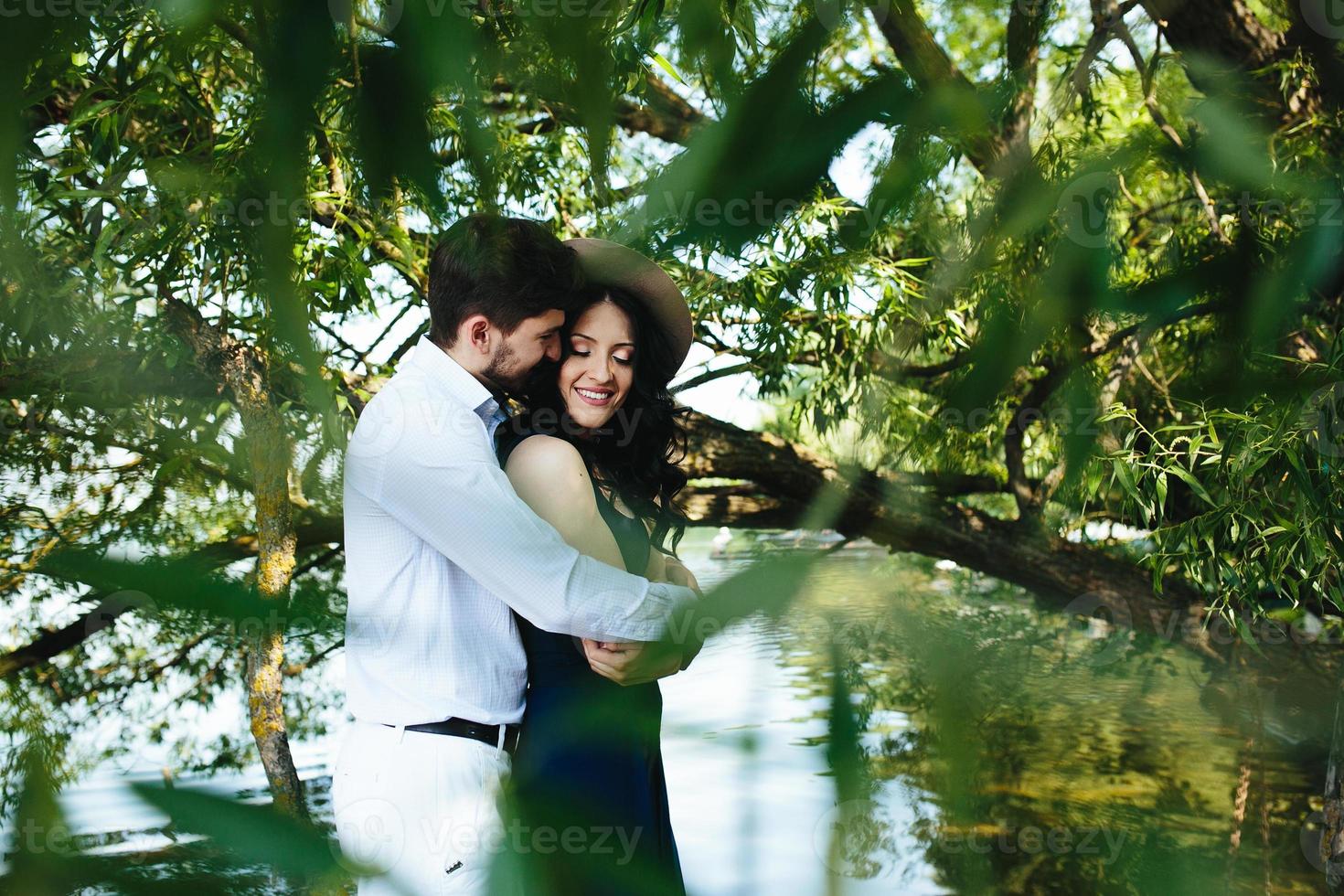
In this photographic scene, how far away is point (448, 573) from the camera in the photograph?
73 cm

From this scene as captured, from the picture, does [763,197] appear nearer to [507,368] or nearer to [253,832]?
[253,832]

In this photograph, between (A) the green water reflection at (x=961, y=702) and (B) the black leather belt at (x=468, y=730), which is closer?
(A) the green water reflection at (x=961, y=702)

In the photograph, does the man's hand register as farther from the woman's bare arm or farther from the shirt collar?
the shirt collar

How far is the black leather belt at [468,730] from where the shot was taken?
0.89 meters

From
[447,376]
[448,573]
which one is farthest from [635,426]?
[448,573]

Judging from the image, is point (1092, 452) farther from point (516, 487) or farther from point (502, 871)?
point (516, 487)

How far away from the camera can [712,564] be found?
202 mm

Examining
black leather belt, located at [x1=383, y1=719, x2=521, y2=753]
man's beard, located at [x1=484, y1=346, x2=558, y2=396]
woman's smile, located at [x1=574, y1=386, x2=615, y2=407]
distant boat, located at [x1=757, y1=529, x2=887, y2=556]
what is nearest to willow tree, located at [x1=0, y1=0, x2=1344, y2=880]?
distant boat, located at [x1=757, y1=529, x2=887, y2=556]

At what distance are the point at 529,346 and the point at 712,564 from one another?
28 cm

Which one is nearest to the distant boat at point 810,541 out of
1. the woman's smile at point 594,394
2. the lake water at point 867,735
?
the lake water at point 867,735

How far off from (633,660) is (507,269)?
5.9 inches

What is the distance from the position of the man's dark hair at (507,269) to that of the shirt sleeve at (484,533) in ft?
0.33

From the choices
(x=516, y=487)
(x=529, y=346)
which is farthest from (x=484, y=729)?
(x=529, y=346)

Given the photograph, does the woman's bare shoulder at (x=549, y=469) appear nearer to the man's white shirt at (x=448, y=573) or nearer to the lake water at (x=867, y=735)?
the man's white shirt at (x=448, y=573)
